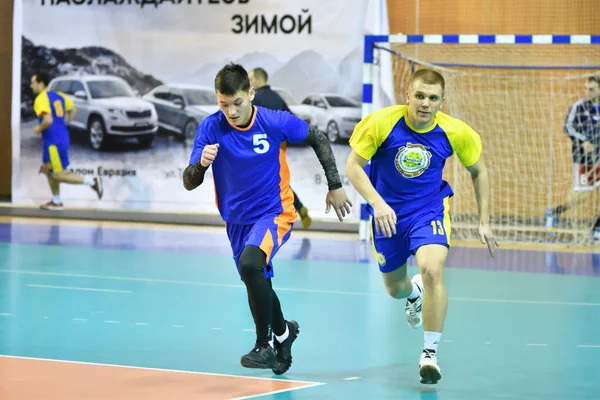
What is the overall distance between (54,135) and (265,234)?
11.5 m

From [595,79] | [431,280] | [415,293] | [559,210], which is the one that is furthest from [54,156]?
[431,280]

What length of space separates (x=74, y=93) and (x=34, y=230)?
3.21 metres

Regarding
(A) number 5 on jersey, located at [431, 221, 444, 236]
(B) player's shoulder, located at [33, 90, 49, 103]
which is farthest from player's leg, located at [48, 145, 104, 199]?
(A) number 5 on jersey, located at [431, 221, 444, 236]

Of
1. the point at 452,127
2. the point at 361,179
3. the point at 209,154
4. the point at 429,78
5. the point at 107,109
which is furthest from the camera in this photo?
the point at 107,109

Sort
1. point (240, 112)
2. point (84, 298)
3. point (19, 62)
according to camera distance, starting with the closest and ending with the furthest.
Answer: point (240, 112), point (84, 298), point (19, 62)

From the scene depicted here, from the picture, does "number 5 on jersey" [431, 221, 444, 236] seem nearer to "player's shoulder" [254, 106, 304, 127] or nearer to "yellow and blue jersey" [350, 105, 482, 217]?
"yellow and blue jersey" [350, 105, 482, 217]

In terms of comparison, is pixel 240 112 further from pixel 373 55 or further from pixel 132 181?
pixel 132 181

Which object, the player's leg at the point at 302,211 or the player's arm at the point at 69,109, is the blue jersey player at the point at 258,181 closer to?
the player's leg at the point at 302,211

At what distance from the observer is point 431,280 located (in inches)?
239

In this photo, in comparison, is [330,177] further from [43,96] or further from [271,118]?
[43,96]

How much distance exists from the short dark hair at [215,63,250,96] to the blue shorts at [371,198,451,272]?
135 cm

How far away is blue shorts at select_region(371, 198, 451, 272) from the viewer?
6414 millimetres

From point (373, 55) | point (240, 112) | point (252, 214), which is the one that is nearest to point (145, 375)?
point (252, 214)

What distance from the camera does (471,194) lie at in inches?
596
